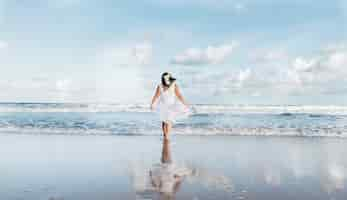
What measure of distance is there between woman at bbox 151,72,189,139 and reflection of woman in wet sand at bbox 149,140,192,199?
2.16 metres

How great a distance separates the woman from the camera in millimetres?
8938

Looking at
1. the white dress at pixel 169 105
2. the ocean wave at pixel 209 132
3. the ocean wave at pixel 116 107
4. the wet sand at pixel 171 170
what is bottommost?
the wet sand at pixel 171 170

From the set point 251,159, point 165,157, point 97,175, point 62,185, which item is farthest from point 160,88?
point 62,185

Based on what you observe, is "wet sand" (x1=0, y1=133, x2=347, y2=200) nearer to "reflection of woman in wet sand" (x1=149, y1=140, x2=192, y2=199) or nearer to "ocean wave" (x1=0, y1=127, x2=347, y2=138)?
"reflection of woman in wet sand" (x1=149, y1=140, x2=192, y2=199)

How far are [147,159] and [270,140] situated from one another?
16.5 feet

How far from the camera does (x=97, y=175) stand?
5.74 metres

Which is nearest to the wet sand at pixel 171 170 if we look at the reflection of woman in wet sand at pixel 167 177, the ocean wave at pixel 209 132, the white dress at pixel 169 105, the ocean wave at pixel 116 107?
the reflection of woman in wet sand at pixel 167 177

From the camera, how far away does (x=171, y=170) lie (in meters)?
6.05

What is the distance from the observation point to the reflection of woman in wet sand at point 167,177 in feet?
15.2

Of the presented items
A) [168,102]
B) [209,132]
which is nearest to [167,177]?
[168,102]

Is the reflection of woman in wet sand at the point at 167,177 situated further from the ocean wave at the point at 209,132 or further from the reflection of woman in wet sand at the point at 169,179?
the ocean wave at the point at 209,132

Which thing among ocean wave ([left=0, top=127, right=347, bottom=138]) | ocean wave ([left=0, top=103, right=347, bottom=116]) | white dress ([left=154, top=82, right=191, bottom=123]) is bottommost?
ocean wave ([left=0, top=127, right=347, bottom=138])

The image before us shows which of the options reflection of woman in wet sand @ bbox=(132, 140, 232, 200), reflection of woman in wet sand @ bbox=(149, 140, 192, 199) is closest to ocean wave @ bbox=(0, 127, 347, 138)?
reflection of woman in wet sand @ bbox=(149, 140, 192, 199)

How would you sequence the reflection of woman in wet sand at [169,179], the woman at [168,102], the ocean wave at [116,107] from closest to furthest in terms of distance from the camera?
the reflection of woman in wet sand at [169,179], the woman at [168,102], the ocean wave at [116,107]
